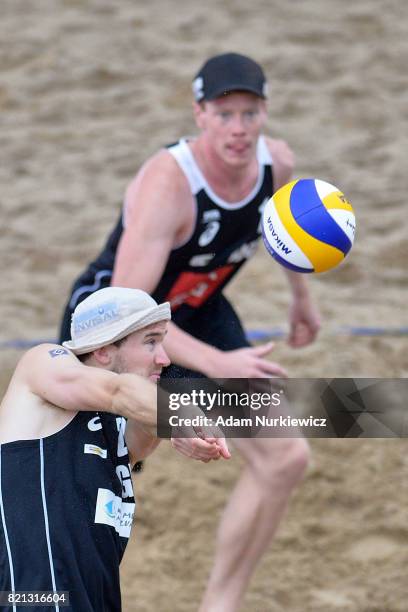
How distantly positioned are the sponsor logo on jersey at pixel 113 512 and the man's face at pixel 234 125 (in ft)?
4.74

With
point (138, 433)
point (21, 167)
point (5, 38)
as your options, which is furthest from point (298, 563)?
point (5, 38)

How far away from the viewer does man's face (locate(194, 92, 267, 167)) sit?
405cm

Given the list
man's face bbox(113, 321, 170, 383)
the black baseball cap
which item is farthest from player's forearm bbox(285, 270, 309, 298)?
man's face bbox(113, 321, 170, 383)

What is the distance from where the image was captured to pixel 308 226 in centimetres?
351

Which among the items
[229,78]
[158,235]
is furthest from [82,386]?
[229,78]

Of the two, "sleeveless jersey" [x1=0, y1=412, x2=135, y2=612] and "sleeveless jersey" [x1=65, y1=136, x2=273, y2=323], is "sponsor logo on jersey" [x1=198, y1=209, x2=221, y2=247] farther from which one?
"sleeveless jersey" [x1=0, y1=412, x2=135, y2=612]

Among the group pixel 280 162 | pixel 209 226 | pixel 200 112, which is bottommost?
pixel 209 226

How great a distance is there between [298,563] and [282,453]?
63 cm

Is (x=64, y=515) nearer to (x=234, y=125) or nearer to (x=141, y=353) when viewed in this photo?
(x=141, y=353)

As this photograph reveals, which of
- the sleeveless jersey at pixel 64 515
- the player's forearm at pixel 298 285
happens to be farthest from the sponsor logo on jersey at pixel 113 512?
the player's forearm at pixel 298 285

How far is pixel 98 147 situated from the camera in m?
7.61

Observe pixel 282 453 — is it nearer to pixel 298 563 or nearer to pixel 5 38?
pixel 298 563
